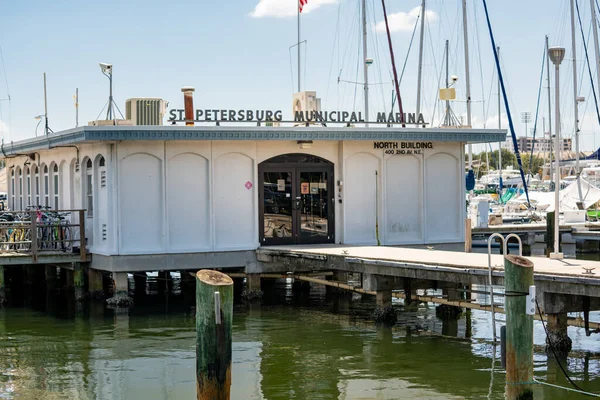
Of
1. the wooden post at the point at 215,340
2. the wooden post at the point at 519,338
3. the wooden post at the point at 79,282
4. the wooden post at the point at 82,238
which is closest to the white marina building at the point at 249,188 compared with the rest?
the wooden post at the point at 82,238

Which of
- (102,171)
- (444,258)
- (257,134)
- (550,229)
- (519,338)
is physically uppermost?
(257,134)

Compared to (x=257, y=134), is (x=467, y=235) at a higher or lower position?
lower

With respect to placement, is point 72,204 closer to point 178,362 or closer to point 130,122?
point 130,122

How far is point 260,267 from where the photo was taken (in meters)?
24.0

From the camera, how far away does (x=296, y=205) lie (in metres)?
24.6

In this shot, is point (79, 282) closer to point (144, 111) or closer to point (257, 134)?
point (144, 111)

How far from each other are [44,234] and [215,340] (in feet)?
46.4

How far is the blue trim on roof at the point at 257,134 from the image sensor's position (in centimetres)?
2238

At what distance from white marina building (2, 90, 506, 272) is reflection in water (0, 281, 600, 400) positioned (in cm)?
189

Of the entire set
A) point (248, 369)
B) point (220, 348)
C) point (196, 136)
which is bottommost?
point (248, 369)

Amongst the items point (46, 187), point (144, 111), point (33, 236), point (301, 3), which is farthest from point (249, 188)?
point (301, 3)

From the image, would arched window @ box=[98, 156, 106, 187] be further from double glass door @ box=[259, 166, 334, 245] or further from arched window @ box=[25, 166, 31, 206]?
arched window @ box=[25, 166, 31, 206]

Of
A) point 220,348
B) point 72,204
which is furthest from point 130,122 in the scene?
point 220,348

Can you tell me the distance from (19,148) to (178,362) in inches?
575
